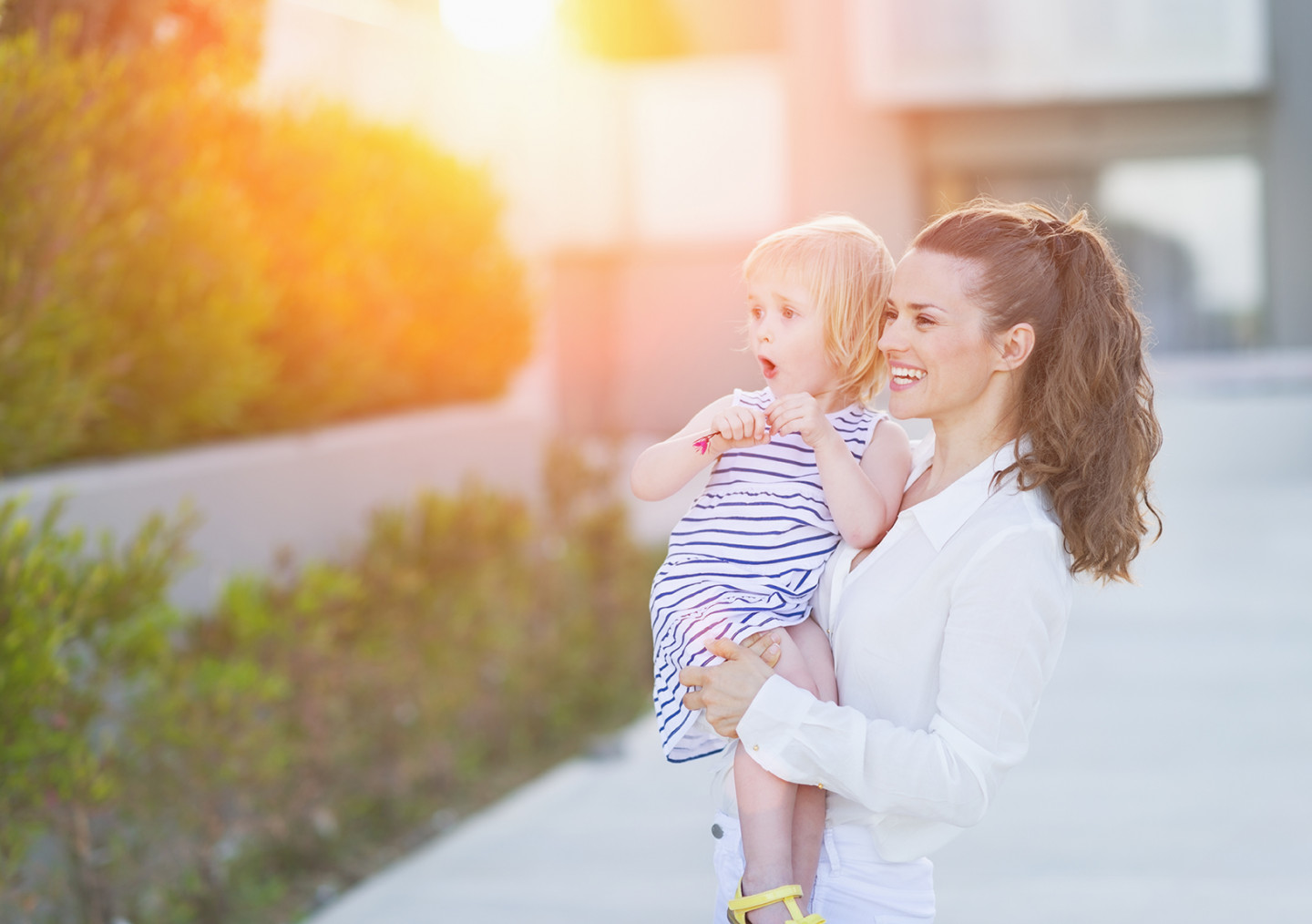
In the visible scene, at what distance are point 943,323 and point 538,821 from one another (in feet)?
11.8

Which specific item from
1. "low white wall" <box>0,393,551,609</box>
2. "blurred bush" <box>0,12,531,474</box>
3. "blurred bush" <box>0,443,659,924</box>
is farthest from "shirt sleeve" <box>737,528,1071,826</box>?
"blurred bush" <box>0,12,531,474</box>

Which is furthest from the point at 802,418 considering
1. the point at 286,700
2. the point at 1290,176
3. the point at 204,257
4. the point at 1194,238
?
the point at 1194,238

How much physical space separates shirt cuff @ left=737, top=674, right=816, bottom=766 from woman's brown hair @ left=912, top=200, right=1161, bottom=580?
0.45m

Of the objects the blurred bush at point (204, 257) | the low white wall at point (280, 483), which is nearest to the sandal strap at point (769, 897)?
the low white wall at point (280, 483)

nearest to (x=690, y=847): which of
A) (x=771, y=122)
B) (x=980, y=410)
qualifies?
(x=980, y=410)

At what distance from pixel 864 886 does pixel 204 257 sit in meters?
3.45

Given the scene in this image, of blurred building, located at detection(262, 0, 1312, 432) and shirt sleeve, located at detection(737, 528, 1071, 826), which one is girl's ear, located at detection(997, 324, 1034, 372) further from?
blurred building, located at detection(262, 0, 1312, 432)

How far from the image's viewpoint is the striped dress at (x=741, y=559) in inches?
85.8

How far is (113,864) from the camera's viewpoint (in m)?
3.88

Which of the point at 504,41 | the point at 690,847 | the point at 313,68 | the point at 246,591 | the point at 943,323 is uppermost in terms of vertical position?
the point at 504,41

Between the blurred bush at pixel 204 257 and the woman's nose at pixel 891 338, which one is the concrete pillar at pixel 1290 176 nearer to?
the blurred bush at pixel 204 257

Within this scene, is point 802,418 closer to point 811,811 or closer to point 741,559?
point 741,559

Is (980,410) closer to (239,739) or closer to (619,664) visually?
(239,739)

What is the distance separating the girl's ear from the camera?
6.72ft
